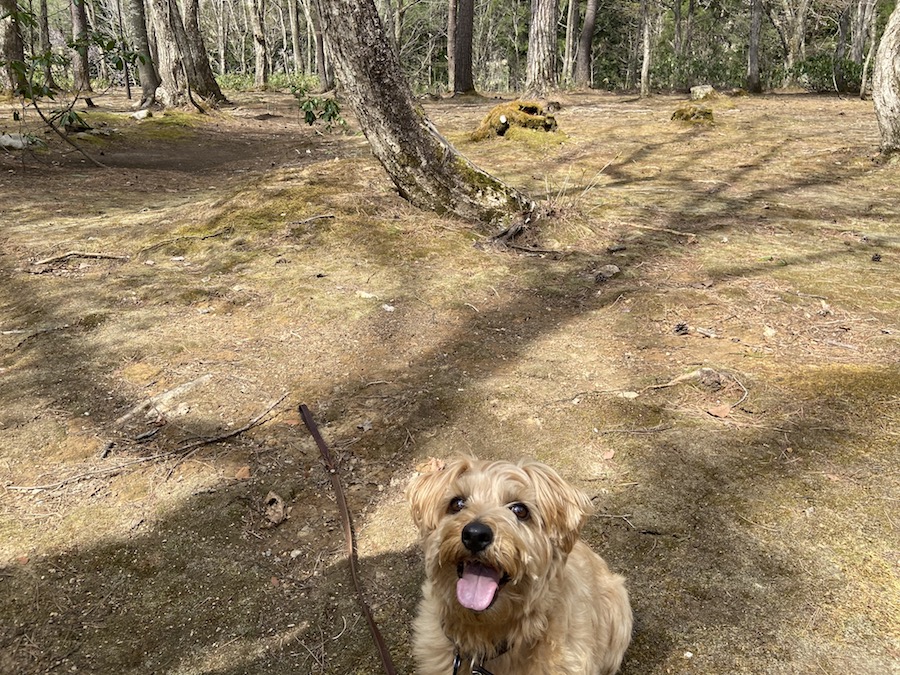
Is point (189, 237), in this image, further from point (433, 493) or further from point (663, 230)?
point (433, 493)

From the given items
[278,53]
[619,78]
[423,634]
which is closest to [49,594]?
[423,634]

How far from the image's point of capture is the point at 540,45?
1593 centimetres

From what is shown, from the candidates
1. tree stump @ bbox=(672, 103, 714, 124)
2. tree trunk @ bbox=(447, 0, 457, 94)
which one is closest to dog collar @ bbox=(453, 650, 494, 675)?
tree stump @ bbox=(672, 103, 714, 124)

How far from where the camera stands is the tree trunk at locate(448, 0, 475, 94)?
23.5 m

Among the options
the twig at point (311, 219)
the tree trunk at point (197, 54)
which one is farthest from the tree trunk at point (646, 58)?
the twig at point (311, 219)

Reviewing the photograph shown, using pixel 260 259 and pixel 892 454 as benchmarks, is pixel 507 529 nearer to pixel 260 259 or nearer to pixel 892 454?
pixel 892 454

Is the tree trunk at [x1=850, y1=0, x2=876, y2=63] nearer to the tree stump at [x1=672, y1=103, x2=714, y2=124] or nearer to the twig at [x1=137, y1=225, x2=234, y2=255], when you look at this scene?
the tree stump at [x1=672, y1=103, x2=714, y2=124]

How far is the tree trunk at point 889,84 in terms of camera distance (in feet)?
32.5

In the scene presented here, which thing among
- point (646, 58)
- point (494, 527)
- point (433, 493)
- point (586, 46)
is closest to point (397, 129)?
point (433, 493)

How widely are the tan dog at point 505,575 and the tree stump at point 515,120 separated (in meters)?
12.2

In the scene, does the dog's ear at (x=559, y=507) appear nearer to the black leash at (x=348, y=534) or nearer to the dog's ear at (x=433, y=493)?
the dog's ear at (x=433, y=493)

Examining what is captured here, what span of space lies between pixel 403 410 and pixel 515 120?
34.9ft

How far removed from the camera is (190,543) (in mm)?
3322

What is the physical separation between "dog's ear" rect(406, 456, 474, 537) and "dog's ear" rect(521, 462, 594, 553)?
0.96 feet
